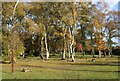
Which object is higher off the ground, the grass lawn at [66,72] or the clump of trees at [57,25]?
the clump of trees at [57,25]

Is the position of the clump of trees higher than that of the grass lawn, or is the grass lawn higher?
the clump of trees

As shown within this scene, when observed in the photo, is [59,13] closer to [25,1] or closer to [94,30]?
[25,1]

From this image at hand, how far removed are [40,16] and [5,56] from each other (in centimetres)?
1701

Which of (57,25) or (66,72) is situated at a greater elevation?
(57,25)

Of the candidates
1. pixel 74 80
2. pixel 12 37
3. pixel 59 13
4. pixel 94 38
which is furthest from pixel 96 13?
pixel 74 80

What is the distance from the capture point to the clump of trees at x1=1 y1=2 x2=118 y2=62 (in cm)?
3431

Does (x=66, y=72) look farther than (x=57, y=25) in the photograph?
No

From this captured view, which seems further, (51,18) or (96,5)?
(96,5)

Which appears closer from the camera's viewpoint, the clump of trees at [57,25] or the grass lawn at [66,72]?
the grass lawn at [66,72]

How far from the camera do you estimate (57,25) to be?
45469mm

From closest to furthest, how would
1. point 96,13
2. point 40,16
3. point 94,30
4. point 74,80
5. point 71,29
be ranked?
1. point 74,80
2. point 71,29
3. point 40,16
4. point 96,13
5. point 94,30

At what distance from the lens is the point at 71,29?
41719 mm

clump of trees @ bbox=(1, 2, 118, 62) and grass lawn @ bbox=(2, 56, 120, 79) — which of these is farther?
clump of trees @ bbox=(1, 2, 118, 62)

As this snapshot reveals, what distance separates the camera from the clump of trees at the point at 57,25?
113 ft
